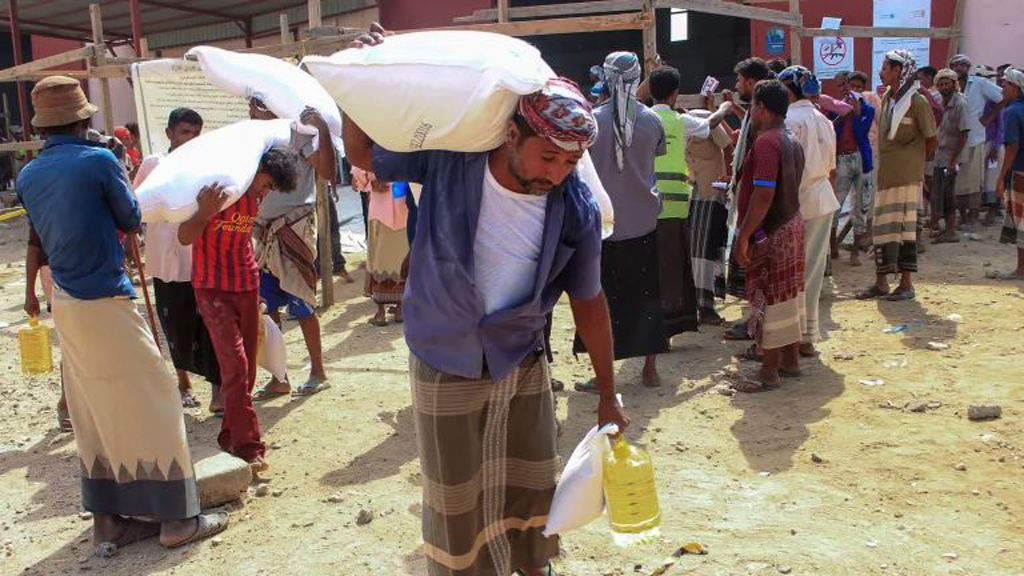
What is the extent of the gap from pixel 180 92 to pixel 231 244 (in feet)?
11.4

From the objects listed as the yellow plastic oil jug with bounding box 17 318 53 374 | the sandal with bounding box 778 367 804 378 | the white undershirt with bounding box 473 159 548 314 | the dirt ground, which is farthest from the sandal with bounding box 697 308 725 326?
the white undershirt with bounding box 473 159 548 314

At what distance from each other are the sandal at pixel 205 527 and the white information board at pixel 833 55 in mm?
10191

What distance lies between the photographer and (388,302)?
7332mm

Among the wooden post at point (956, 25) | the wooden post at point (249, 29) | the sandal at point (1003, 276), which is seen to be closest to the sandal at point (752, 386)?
the sandal at point (1003, 276)

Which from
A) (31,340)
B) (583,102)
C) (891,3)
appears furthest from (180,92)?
(891,3)

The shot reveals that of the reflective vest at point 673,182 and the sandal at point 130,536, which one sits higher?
the reflective vest at point 673,182

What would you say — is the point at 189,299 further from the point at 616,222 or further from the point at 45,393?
the point at 616,222

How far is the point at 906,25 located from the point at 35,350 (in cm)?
1102

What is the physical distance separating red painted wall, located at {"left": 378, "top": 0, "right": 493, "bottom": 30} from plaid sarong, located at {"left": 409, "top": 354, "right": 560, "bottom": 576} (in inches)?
450

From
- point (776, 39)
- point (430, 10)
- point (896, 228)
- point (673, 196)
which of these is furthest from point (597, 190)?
point (430, 10)

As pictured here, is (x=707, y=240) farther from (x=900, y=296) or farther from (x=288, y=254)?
(x=288, y=254)

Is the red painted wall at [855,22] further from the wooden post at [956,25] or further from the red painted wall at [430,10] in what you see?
the red painted wall at [430,10]

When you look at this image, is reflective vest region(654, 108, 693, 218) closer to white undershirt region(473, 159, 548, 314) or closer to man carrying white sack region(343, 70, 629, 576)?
man carrying white sack region(343, 70, 629, 576)

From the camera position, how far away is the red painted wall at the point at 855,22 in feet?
38.1
